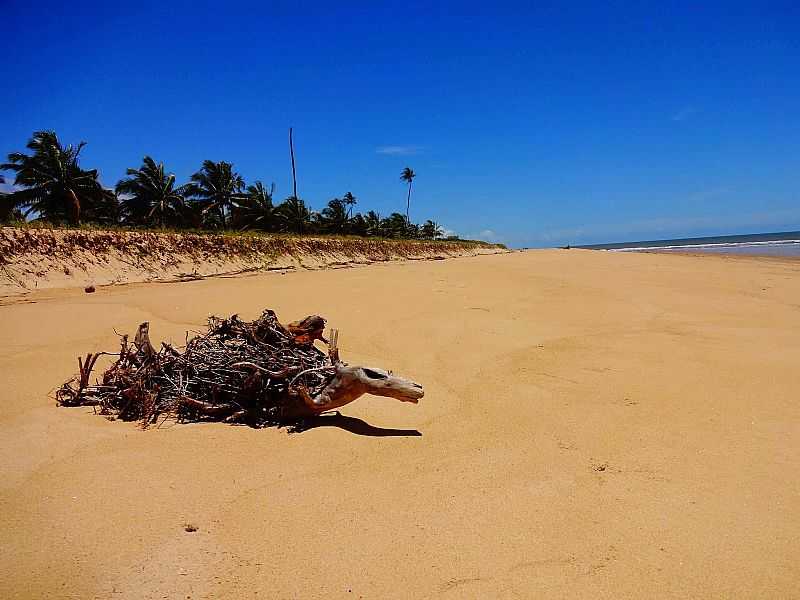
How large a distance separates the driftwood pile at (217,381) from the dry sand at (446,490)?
0.65 ft

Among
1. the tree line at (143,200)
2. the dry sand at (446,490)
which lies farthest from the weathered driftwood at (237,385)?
the tree line at (143,200)

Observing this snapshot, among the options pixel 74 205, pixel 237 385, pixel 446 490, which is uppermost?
pixel 74 205

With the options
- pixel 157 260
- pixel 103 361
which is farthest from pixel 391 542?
pixel 157 260

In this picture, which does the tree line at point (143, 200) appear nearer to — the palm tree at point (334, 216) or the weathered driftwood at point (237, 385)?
the palm tree at point (334, 216)

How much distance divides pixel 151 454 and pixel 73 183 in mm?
36084

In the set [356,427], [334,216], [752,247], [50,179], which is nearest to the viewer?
[356,427]

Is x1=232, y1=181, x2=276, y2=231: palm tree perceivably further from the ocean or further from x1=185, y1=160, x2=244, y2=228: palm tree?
the ocean

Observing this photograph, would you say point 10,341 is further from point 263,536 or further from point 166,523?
point 263,536

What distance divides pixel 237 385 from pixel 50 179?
117 ft

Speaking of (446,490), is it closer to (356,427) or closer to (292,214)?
(356,427)

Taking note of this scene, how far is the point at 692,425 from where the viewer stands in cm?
375

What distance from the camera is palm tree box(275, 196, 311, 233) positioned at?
46906mm

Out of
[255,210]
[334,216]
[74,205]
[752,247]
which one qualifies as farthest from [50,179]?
[752,247]

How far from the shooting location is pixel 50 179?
3019 centimetres
